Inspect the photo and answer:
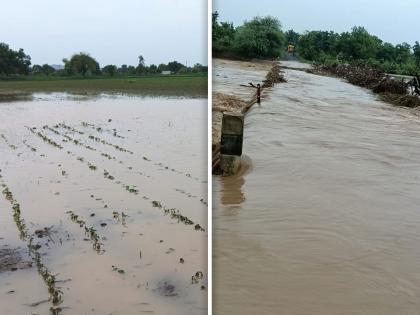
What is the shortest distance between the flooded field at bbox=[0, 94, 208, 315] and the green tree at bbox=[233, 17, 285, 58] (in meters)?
2.18

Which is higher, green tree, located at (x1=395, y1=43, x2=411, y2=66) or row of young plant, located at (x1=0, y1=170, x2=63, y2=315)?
green tree, located at (x1=395, y1=43, x2=411, y2=66)

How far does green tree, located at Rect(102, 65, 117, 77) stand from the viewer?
1507cm

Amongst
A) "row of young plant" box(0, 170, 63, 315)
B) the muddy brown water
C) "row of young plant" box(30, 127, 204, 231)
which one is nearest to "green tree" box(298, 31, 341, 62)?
the muddy brown water

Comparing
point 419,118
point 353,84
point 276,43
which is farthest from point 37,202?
point 353,84

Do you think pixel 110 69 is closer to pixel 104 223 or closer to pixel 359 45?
pixel 359 45

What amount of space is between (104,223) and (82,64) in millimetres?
13803

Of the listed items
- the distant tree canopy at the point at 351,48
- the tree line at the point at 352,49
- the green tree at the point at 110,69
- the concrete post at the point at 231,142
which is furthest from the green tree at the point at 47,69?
the concrete post at the point at 231,142

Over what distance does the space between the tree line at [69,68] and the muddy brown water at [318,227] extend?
30.3 ft

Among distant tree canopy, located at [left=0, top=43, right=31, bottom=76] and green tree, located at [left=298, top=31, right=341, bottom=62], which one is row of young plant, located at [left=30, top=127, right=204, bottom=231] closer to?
distant tree canopy, located at [left=0, top=43, right=31, bottom=76]

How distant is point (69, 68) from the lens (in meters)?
14.8

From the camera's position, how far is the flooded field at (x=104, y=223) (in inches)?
60.6

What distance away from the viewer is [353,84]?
31.2 ft

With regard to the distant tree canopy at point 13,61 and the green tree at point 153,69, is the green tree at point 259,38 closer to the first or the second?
the green tree at point 153,69

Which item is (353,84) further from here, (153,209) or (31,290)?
(31,290)
